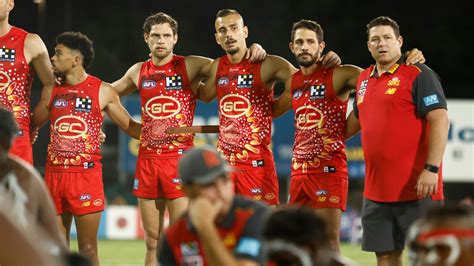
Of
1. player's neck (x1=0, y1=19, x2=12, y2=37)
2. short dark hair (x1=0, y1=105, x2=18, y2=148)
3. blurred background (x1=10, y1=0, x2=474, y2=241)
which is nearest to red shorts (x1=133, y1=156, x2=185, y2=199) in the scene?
player's neck (x1=0, y1=19, x2=12, y2=37)

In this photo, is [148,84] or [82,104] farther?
[148,84]

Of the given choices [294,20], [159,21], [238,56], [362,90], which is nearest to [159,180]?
[238,56]

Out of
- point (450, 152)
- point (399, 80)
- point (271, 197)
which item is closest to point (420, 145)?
point (399, 80)

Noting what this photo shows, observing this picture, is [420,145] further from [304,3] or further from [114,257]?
[304,3]

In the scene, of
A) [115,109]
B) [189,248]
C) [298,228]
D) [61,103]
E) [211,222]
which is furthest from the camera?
[115,109]

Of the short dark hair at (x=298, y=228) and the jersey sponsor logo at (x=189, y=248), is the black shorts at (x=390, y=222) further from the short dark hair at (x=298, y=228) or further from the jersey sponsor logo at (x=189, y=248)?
the short dark hair at (x=298, y=228)

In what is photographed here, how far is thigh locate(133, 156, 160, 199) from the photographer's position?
302 inches

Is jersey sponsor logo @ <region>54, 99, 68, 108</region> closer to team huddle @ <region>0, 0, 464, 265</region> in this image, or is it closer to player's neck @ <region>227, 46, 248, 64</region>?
team huddle @ <region>0, 0, 464, 265</region>

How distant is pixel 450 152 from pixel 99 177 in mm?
10376

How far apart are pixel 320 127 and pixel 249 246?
358 centimetres

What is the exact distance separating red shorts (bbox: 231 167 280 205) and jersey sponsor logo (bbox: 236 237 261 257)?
358 centimetres

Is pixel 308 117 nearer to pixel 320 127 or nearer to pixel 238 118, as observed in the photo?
pixel 320 127

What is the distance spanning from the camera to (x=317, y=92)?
7367mm

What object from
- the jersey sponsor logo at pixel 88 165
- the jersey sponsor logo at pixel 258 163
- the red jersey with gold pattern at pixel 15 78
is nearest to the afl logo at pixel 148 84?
the jersey sponsor logo at pixel 88 165
